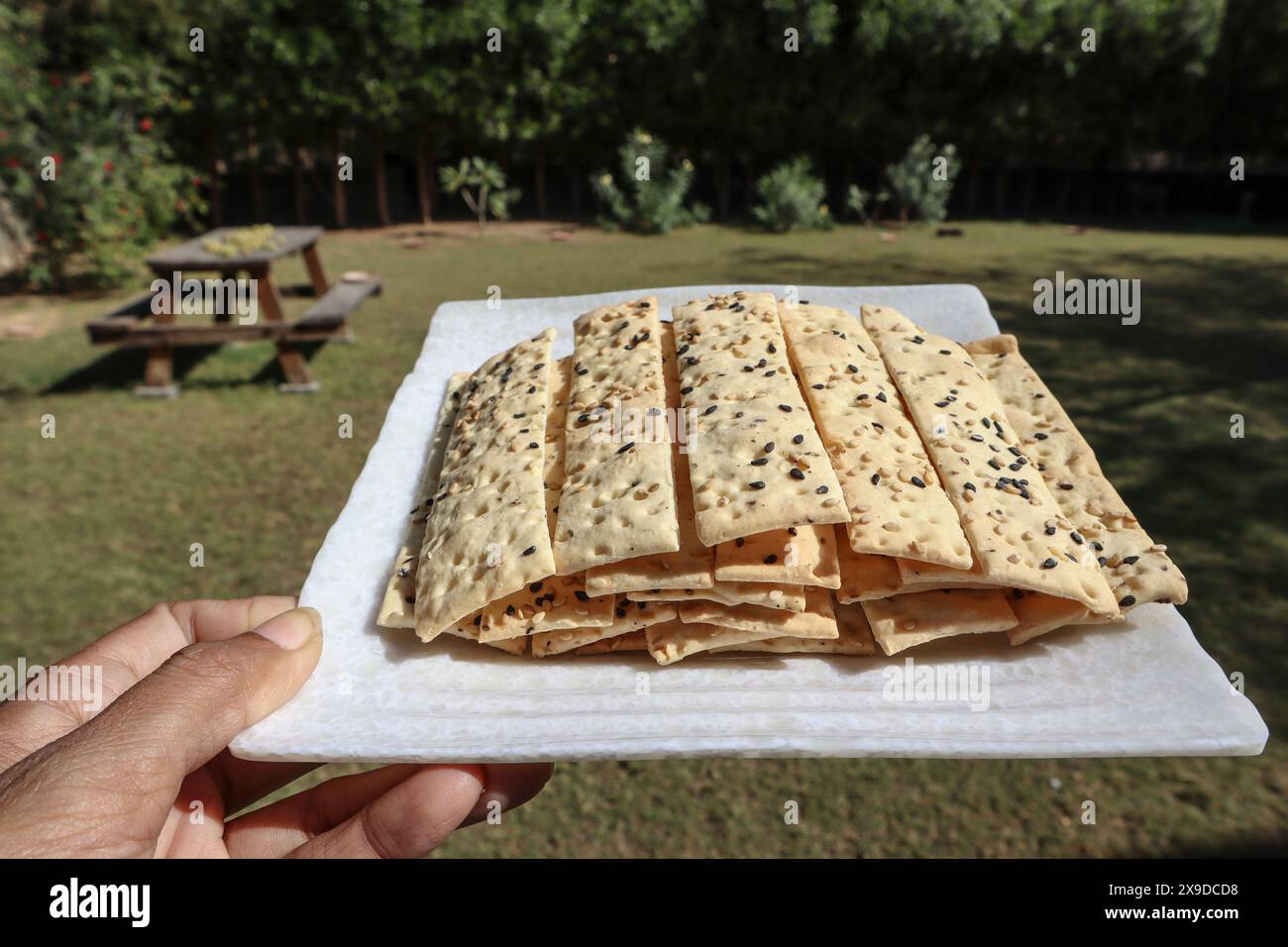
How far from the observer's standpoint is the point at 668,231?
1897 centimetres

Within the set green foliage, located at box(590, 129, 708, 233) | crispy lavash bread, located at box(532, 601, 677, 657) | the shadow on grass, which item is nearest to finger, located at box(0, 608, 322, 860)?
crispy lavash bread, located at box(532, 601, 677, 657)

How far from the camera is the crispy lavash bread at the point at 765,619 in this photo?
2287 mm

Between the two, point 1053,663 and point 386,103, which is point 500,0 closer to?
point 386,103

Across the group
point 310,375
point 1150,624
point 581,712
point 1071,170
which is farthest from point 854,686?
point 1071,170

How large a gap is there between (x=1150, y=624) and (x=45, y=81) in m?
17.2

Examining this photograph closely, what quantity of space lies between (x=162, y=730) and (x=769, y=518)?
156 centimetres

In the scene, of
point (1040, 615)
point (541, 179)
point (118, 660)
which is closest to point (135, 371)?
point (118, 660)

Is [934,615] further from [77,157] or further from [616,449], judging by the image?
[77,157]

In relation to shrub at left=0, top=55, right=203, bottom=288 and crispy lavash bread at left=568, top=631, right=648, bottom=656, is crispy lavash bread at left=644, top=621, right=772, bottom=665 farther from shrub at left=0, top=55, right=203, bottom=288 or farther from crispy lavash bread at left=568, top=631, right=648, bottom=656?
shrub at left=0, top=55, right=203, bottom=288

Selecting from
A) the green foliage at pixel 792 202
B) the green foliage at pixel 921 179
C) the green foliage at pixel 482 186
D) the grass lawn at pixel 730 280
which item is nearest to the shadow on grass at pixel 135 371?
the grass lawn at pixel 730 280

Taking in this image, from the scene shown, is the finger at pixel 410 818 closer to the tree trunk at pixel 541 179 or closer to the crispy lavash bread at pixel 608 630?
the crispy lavash bread at pixel 608 630

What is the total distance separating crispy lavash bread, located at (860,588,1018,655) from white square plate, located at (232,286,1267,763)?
8 centimetres

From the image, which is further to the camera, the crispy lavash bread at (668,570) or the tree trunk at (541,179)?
the tree trunk at (541,179)

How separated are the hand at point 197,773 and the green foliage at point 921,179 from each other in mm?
20358
